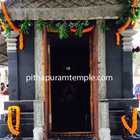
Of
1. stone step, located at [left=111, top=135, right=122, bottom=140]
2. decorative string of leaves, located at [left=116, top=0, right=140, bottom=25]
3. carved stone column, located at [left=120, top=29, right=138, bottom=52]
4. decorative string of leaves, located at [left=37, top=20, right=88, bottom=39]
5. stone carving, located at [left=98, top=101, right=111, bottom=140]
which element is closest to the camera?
decorative string of leaves, located at [left=116, top=0, right=140, bottom=25]

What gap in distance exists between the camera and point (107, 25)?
4.86m

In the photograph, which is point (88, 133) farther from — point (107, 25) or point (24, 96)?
point (107, 25)

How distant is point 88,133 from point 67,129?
2.67 feet

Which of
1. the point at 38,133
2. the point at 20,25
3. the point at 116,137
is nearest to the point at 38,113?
the point at 38,133

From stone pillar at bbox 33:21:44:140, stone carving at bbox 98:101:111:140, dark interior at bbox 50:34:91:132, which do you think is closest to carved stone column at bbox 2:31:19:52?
stone pillar at bbox 33:21:44:140

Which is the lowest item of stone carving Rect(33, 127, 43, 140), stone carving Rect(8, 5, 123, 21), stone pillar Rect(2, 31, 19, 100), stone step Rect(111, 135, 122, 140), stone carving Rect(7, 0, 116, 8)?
stone step Rect(111, 135, 122, 140)

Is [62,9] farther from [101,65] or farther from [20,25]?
[101,65]

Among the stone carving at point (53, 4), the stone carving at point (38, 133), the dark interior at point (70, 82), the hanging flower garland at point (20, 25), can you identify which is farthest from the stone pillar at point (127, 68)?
the dark interior at point (70, 82)

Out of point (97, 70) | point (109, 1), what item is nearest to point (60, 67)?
point (97, 70)

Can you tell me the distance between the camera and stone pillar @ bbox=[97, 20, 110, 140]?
4332mm

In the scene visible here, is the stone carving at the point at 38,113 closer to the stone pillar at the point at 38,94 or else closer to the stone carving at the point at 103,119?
the stone pillar at the point at 38,94

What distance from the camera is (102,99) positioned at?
14.4 feet

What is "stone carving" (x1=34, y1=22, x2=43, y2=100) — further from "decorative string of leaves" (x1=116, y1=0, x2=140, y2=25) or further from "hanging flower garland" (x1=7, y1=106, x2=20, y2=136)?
"decorative string of leaves" (x1=116, y1=0, x2=140, y2=25)

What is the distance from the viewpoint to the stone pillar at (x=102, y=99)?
433cm
